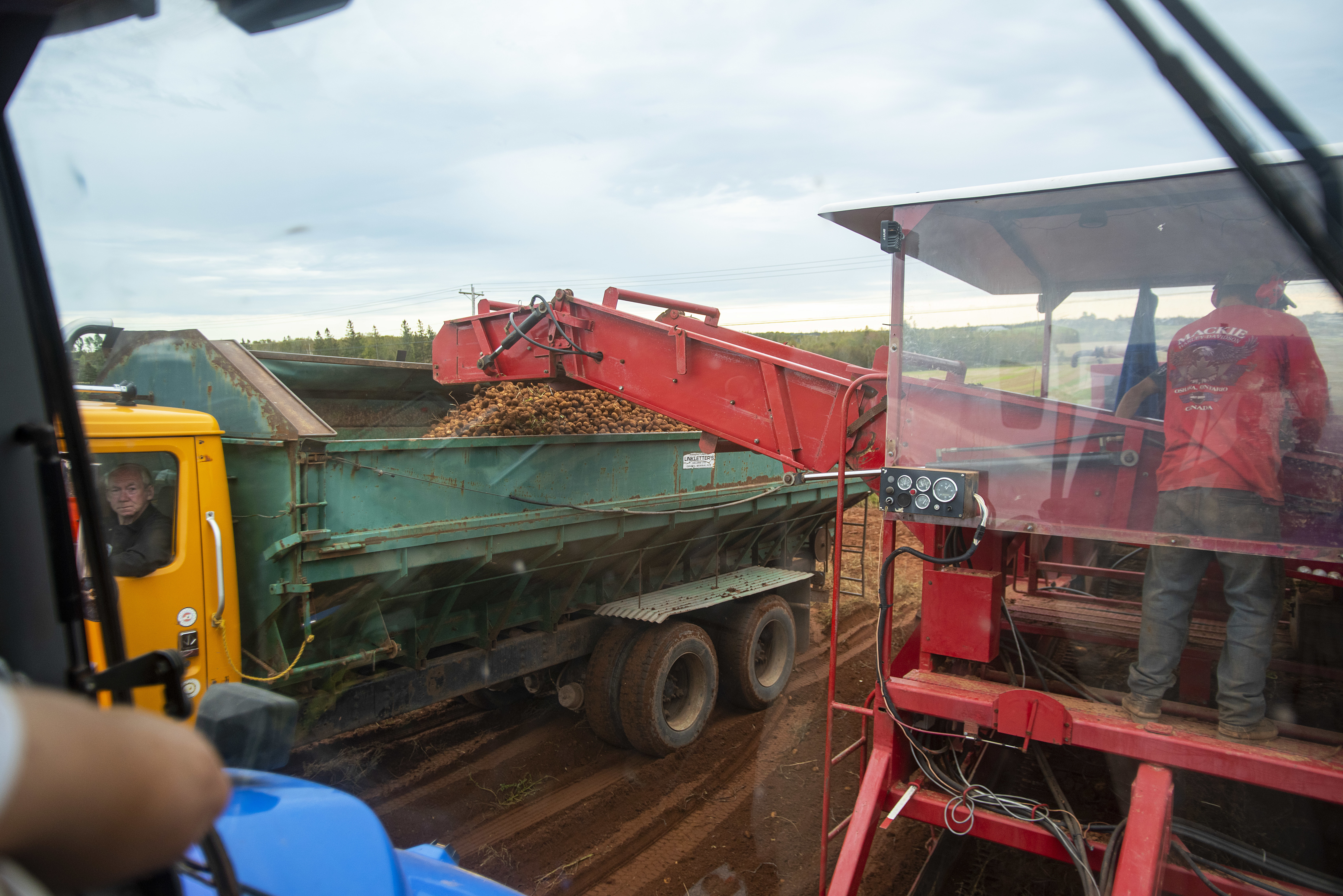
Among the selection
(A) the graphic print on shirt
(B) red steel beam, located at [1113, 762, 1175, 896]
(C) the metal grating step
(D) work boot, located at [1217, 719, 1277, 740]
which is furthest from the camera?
(C) the metal grating step

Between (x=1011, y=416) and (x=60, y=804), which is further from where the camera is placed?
(x=1011, y=416)

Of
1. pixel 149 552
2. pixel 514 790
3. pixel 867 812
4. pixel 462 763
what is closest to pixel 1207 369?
pixel 867 812

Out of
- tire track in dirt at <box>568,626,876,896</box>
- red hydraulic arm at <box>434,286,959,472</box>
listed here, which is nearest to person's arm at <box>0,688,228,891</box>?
red hydraulic arm at <box>434,286,959,472</box>

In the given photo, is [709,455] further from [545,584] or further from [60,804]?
[60,804]

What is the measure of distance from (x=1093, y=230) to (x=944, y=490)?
1.27m

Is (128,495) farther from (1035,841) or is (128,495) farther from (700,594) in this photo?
(1035,841)

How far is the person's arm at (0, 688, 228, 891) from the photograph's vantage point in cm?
55

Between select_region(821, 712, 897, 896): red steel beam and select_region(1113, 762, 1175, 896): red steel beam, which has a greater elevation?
select_region(1113, 762, 1175, 896): red steel beam

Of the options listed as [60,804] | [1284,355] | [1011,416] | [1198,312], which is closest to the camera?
[60,804]

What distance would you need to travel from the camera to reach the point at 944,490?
304 centimetres

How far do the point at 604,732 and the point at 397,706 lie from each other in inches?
67.7

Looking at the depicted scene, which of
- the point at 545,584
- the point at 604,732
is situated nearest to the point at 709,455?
the point at 545,584

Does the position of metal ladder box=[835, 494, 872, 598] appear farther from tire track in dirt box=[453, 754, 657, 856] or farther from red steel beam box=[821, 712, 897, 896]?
red steel beam box=[821, 712, 897, 896]

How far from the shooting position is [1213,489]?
274 centimetres
